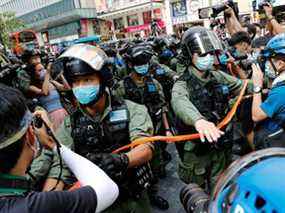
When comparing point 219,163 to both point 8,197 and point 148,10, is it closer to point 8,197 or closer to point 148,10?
point 8,197

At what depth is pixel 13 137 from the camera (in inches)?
46.6

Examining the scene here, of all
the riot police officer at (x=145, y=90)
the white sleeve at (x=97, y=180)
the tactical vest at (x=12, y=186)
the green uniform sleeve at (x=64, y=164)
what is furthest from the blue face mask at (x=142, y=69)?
the tactical vest at (x=12, y=186)

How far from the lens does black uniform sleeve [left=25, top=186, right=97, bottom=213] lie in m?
1.09

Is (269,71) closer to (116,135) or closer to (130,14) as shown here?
(116,135)

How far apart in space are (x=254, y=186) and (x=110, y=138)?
55.8 inches

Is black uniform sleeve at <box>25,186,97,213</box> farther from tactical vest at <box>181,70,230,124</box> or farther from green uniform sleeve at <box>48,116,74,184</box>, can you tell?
tactical vest at <box>181,70,230,124</box>

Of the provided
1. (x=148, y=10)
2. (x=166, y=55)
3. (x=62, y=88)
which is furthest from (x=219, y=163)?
(x=148, y=10)

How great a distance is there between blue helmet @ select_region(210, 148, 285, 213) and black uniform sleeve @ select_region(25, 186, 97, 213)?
54 cm

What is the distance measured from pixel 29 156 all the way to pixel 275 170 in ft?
3.21

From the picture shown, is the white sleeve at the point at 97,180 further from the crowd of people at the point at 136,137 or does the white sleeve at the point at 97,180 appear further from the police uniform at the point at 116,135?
the police uniform at the point at 116,135

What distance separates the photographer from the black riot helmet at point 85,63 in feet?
6.49

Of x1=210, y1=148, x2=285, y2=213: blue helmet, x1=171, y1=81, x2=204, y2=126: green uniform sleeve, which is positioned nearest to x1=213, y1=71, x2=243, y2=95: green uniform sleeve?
x1=171, y1=81, x2=204, y2=126: green uniform sleeve

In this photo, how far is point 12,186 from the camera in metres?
1.17

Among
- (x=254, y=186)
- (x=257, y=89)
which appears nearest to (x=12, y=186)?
(x=254, y=186)
